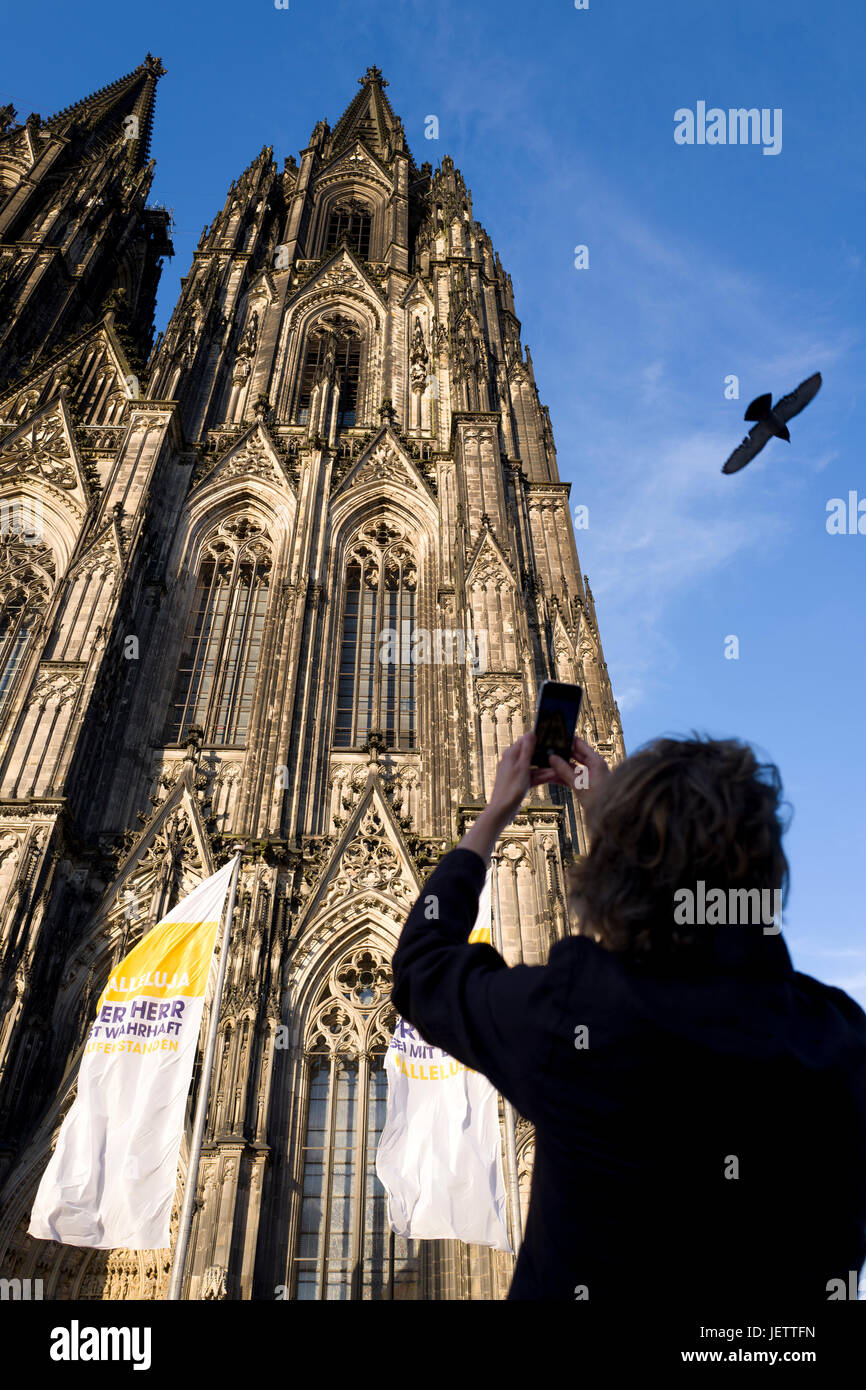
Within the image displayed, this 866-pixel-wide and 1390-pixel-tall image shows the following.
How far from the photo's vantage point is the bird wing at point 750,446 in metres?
6.48

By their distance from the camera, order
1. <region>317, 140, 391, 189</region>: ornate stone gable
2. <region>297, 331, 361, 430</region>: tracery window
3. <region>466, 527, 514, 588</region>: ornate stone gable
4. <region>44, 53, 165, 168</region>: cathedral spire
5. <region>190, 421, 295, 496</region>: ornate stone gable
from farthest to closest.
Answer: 1. <region>44, 53, 165, 168</region>: cathedral spire
2. <region>317, 140, 391, 189</region>: ornate stone gable
3. <region>297, 331, 361, 430</region>: tracery window
4. <region>190, 421, 295, 496</region>: ornate stone gable
5. <region>466, 527, 514, 588</region>: ornate stone gable

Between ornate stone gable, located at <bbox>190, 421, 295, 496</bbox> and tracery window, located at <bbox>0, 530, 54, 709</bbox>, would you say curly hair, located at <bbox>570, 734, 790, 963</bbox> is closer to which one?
tracery window, located at <bbox>0, 530, 54, 709</bbox>

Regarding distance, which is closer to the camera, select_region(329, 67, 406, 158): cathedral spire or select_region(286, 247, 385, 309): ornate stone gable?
select_region(286, 247, 385, 309): ornate stone gable

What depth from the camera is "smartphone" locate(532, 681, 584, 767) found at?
8.53 feet

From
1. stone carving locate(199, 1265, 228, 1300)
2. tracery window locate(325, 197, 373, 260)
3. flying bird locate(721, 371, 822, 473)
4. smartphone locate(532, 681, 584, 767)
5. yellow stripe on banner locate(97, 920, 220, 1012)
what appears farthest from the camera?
tracery window locate(325, 197, 373, 260)

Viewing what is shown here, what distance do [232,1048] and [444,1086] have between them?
3166 mm

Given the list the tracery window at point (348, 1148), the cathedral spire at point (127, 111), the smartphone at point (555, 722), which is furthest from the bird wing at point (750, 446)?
the cathedral spire at point (127, 111)

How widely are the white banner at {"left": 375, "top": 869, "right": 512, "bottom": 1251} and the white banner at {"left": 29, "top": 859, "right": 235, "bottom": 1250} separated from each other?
90.6 inches

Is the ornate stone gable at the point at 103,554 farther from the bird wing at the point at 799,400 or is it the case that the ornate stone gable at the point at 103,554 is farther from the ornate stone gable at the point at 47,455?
the bird wing at the point at 799,400

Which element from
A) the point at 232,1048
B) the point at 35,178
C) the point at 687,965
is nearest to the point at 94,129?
the point at 35,178

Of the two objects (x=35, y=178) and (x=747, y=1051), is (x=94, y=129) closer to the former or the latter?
(x=35, y=178)

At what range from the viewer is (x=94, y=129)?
152 feet

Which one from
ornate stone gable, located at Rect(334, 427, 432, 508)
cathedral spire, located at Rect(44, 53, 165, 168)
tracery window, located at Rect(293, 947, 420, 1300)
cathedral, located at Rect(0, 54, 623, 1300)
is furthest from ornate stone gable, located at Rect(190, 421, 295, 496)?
cathedral spire, located at Rect(44, 53, 165, 168)

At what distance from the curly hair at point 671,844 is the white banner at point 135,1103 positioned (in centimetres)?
919
